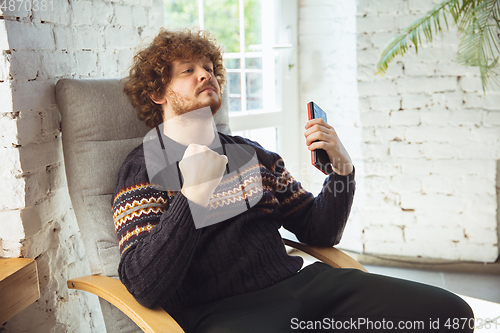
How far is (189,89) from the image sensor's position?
1.26 metres

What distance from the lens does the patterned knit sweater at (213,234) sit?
952 mm

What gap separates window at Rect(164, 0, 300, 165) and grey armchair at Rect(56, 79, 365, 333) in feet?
3.01

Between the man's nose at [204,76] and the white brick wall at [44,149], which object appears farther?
the man's nose at [204,76]

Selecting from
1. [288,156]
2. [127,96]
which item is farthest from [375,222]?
[127,96]

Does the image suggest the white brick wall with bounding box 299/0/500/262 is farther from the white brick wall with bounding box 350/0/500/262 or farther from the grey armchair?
the grey armchair

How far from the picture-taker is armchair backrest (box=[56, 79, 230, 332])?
1228 millimetres

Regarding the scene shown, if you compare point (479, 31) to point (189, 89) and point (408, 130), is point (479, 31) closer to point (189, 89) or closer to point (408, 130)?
point (408, 130)

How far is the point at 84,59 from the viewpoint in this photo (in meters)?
1.48

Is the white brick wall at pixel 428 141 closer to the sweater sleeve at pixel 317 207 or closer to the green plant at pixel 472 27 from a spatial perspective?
the green plant at pixel 472 27

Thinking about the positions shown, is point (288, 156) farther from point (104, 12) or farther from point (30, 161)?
point (30, 161)

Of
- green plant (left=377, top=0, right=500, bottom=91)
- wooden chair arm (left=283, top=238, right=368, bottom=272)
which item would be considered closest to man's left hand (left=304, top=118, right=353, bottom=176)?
wooden chair arm (left=283, top=238, right=368, bottom=272)

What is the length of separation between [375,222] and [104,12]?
1.76m

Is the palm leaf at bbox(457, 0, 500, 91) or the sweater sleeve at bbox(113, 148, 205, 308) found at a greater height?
the palm leaf at bbox(457, 0, 500, 91)

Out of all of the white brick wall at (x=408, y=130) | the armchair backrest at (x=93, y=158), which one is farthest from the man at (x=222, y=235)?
the white brick wall at (x=408, y=130)
